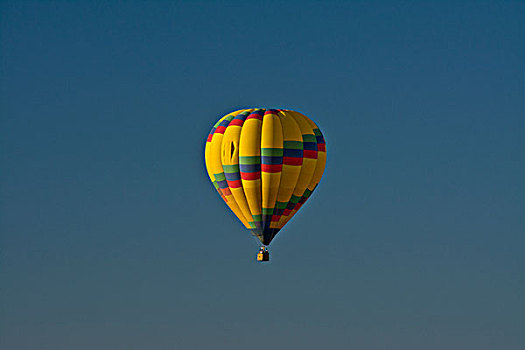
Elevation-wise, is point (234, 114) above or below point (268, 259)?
above

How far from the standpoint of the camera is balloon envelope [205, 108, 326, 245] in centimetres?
10131

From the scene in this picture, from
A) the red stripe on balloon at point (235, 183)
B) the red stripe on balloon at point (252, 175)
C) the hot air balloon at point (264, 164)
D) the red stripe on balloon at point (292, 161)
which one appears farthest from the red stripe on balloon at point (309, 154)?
the red stripe on balloon at point (235, 183)

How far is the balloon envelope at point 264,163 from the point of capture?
101312 mm

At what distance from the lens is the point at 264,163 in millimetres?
101250

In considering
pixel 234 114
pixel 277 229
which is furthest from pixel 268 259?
pixel 234 114

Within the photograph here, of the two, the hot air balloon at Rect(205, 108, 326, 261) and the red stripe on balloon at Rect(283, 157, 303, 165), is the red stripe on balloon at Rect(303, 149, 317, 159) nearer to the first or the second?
the hot air balloon at Rect(205, 108, 326, 261)

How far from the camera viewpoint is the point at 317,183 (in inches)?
4097

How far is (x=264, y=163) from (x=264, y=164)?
0.20 feet

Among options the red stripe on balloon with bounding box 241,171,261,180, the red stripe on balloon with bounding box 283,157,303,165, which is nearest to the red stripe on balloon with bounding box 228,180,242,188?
the red stripe on balloon with bounding box 241,171,261,180

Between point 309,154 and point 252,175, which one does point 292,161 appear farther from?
point 252,175

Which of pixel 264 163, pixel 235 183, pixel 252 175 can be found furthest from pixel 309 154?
pixel 235 183

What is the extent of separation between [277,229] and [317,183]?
3.88 m

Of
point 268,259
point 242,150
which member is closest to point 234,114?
point 242,150

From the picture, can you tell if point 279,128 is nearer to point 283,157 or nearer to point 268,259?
point 283,157
